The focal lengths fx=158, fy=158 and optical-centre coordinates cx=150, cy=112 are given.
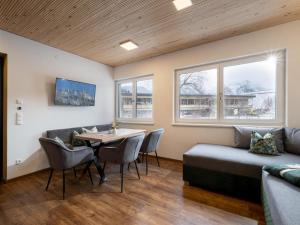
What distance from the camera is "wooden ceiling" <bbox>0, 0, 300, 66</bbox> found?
2084mm

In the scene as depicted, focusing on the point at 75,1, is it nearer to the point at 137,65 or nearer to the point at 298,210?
the point at 137,65

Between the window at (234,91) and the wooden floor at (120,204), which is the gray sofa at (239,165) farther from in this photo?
the window at (234,91)

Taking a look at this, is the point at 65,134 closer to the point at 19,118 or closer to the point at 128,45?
the point at 19,118

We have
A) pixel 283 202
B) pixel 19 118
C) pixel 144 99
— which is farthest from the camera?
pixel 144 99

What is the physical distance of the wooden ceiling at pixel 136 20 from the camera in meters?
2.08

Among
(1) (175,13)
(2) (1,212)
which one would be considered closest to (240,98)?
(1) (175,13)

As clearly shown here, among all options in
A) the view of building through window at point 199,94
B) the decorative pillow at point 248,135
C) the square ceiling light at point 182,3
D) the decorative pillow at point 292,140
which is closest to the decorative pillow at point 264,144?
the decorative pillow at point 248,135

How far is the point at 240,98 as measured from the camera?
3.05 metres

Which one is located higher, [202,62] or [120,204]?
[202,62]

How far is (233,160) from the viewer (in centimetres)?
216

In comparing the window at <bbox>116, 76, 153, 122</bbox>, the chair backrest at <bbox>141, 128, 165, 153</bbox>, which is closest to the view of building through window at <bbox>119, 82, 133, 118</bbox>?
the window at <bbox>116, 76, 153, 122</bbox>

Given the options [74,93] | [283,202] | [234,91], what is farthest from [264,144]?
[74,93]

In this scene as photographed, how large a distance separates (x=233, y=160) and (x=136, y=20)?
248cm

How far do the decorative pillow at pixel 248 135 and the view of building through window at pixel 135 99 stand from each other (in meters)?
2.12
